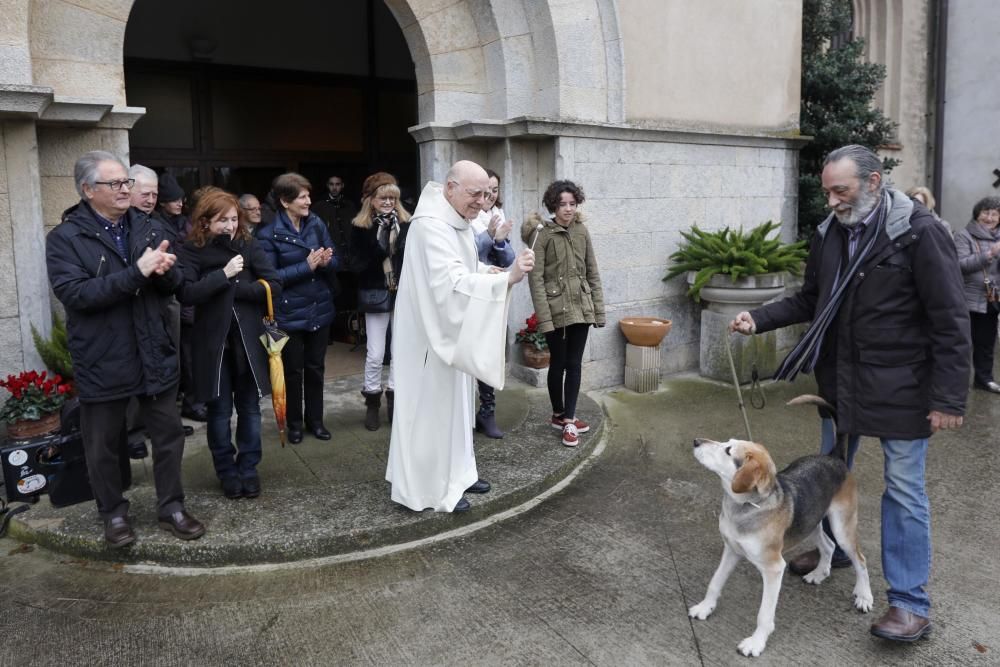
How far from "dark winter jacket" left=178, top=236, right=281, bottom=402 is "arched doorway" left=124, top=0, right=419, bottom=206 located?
199 inches

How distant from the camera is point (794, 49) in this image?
8.55 m

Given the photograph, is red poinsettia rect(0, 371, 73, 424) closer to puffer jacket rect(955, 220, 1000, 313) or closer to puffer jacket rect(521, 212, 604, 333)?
puffer jacket rect(521, 212, 604, 333)

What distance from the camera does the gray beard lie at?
324 cm

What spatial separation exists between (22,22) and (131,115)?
31.4 inches

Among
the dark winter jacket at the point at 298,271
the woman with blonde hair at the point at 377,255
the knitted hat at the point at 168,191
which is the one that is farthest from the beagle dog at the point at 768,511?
the knitted hat at the point at 168,191

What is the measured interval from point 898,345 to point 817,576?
4.07ft

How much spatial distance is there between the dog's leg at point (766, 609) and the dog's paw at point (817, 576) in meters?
0.68

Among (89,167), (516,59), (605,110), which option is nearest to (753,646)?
(89,167)

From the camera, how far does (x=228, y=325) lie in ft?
13.8

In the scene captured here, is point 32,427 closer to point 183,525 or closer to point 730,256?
point 183,525

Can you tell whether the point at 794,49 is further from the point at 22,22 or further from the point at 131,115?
the point at 22,22

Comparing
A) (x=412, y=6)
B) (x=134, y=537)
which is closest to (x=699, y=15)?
(x=412, y=6)

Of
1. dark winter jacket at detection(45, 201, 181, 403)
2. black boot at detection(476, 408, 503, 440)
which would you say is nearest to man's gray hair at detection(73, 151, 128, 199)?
dark winter jacket at detection(45, 201, 181, 403)

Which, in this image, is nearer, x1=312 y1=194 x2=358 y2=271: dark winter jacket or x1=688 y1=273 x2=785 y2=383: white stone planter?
x1=688 y1=273 x2=785 y2=383: white stone planter
